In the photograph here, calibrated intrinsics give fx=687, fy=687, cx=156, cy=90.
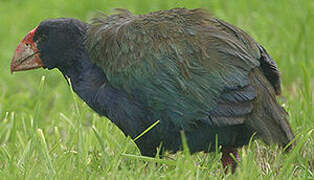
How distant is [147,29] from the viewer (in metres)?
3.41

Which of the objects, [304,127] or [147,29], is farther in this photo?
[304,127]

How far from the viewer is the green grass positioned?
3318 millimetres

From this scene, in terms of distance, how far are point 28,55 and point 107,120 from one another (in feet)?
2.25

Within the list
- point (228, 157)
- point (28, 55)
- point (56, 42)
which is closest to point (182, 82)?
point (228, 157)

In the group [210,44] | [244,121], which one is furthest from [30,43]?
[244,121]

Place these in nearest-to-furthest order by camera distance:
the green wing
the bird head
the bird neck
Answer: the green wing
the bird neck
the bird head

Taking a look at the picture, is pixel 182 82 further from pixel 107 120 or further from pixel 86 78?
pixel 107 120

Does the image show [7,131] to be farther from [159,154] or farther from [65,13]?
[65,13]

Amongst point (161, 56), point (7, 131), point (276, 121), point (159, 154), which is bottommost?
point (7, 131)

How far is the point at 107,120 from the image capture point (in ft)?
13.6

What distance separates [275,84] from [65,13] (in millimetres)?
3534

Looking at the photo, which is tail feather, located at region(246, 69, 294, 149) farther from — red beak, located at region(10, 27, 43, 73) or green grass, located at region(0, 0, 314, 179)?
red beak, located at region(10, 27, 43, 73)

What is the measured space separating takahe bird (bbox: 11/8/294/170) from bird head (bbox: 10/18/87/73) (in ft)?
0.21

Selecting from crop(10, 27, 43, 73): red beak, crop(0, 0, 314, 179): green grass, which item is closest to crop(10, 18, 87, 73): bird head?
crop(10, 27, 43, 73): red beak
